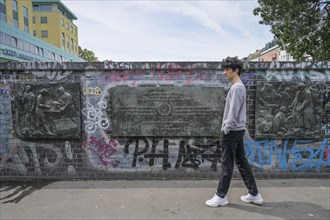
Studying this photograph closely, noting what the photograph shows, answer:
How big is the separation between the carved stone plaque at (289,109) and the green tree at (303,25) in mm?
6844

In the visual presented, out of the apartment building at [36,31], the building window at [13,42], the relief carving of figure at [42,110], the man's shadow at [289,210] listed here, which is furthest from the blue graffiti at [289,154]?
the building window at [13,42]

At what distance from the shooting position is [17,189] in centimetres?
376

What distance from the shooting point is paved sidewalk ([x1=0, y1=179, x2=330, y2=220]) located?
9.71 ft

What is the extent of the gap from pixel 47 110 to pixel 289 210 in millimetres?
3955

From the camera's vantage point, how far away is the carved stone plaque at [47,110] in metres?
4.02

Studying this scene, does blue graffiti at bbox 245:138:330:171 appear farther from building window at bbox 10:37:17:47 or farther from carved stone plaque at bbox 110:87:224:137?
building window at bbox 10:37:17:47

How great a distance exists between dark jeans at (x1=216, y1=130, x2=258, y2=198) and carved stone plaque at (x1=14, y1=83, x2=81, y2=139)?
8.13ft

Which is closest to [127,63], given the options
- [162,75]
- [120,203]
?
[162,75]

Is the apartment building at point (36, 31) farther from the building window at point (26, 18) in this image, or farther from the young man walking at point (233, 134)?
the young man walking at point (233, 134)

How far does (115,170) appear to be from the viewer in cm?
419

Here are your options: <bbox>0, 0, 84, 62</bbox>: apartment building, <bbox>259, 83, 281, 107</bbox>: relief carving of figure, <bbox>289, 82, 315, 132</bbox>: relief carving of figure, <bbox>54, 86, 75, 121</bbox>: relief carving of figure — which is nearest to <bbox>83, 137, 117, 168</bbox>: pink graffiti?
<bbox>54, 86, 75, 121</bbox>: relief carving of figure

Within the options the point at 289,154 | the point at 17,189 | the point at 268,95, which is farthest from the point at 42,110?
the point at 289,154

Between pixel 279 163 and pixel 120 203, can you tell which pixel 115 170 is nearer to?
pixel 120 203

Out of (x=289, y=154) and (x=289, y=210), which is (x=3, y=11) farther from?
(x=289, y=210)
